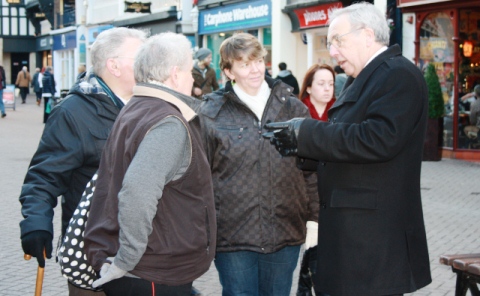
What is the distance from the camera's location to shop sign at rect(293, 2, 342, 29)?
1995 centimetres

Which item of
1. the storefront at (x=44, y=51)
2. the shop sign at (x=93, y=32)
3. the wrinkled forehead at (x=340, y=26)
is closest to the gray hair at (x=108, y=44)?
the wrinkled forehead at (x=340, y=26)

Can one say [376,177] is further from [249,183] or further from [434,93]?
[434,93]

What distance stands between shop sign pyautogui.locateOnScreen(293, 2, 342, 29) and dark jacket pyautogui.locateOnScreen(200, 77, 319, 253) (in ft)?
51.0

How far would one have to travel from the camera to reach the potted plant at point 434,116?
14586 millimetres

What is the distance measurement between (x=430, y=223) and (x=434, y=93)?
6.11 metres

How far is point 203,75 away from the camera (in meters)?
13.2

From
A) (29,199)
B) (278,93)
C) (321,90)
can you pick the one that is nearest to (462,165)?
(321,90)

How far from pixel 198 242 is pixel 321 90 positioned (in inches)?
134

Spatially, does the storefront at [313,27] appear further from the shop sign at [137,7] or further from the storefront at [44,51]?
the storefront at [44,51]

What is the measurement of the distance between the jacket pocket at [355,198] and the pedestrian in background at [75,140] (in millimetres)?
1131

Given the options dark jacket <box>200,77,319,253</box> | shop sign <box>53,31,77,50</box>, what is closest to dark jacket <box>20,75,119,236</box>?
dark jacket <box>200,77,319,253</box>

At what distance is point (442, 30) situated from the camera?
1577cm

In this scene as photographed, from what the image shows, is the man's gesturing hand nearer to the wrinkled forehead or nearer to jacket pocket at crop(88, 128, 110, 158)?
the wrinkled forehead

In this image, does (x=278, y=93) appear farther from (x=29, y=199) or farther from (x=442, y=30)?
(x=442, y=30)
